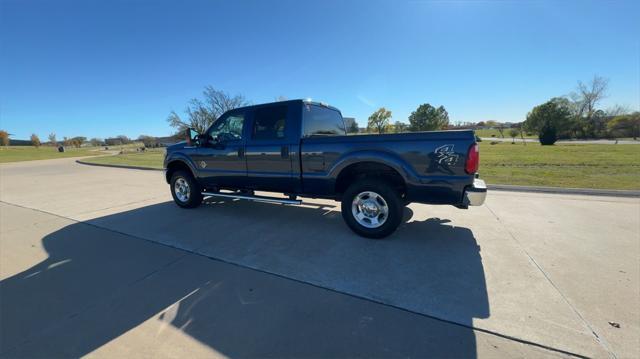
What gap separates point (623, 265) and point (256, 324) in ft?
13.1

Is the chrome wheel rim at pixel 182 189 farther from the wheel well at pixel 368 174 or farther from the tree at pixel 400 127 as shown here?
the tree at pixel 400 127

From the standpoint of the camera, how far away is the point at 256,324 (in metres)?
2.27

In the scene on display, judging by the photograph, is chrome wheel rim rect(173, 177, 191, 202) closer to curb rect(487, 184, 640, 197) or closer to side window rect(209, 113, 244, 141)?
side window rect(209, 113, 244, 141)

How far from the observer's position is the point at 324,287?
2.79m

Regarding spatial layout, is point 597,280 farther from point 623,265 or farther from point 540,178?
point 540,178

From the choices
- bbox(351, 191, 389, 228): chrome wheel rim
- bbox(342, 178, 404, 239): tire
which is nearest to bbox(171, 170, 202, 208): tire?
bbox(342, 178, 404, 239): tire

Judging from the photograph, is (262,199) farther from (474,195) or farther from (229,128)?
(474,195)

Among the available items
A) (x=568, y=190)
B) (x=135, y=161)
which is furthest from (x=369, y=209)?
(x=135, y=161)

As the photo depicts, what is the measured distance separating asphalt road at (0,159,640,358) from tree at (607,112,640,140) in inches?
2469

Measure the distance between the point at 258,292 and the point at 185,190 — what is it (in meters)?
4.09

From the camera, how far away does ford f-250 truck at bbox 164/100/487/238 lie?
3520 mm

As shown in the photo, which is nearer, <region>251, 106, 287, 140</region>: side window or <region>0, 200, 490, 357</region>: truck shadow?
<region>0, 200, 490, 357</region>: truck shadow

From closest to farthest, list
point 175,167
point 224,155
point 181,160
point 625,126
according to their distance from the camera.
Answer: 1. point 224,155
2. point 181,160
3. point 175,167
4. point 625,126

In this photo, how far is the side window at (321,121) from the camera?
15.3 feet
